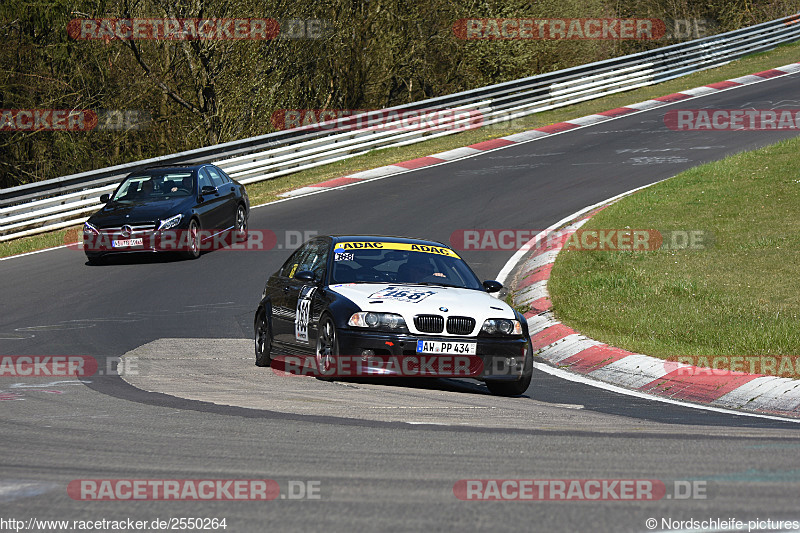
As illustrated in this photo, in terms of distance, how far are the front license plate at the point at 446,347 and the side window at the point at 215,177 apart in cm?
1047

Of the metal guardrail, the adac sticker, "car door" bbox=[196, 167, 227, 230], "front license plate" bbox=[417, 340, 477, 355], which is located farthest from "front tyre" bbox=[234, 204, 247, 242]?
"front license plate" bbox=[417, 340, 477, 355]

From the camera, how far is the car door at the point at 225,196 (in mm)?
18578

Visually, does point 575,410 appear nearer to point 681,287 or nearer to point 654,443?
point 654,443

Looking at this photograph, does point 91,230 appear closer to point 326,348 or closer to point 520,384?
point 326,348

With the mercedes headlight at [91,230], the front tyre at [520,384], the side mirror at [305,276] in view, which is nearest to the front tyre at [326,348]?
the side mirror at [305,276]

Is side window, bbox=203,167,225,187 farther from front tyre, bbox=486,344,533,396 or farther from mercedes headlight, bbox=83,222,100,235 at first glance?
front tyre, bbox=486,344,533,396

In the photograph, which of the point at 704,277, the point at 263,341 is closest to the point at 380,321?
the point at 263,341

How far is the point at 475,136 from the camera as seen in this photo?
29.6 metres

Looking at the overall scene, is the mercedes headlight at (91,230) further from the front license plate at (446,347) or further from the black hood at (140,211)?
the front license plate at (446,347)

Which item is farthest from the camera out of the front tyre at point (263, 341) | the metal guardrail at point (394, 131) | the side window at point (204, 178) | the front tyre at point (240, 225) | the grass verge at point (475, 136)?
the grass verge at point (475, 136)

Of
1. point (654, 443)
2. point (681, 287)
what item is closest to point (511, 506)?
point (654, 443)

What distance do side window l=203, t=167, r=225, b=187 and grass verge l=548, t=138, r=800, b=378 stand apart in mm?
6369

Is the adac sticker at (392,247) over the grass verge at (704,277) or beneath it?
over

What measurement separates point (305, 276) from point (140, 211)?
25.7 ft
